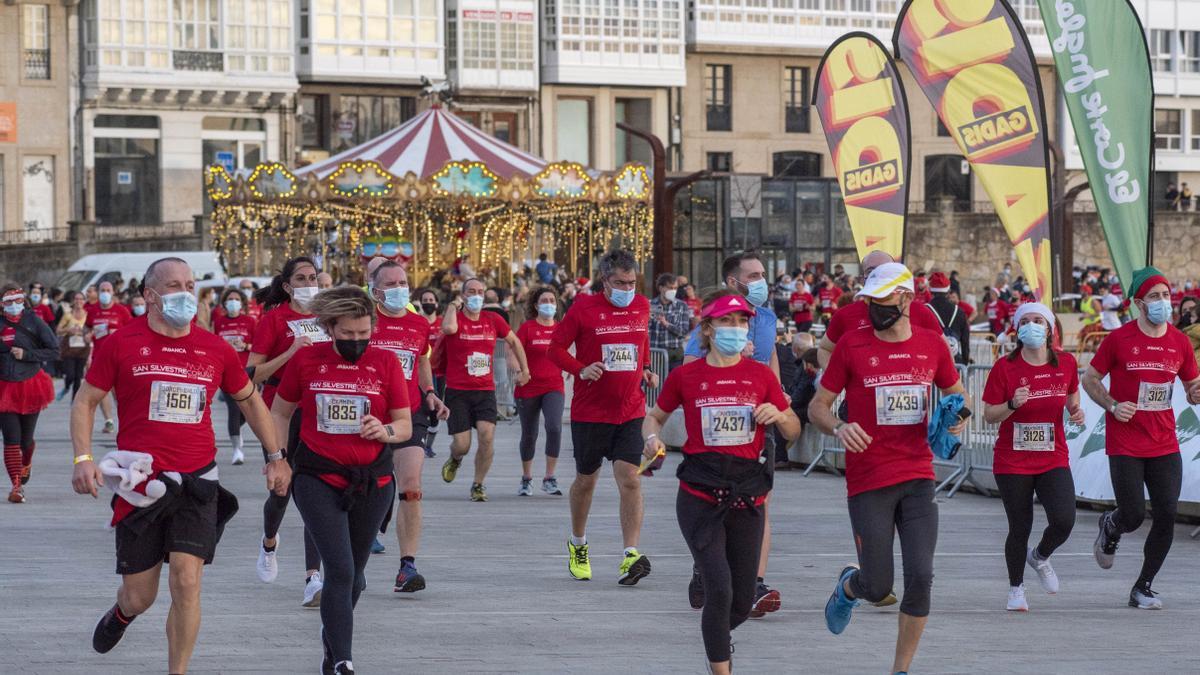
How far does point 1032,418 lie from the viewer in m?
9.89

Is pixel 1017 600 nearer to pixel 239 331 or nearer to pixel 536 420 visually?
pixel 536 420

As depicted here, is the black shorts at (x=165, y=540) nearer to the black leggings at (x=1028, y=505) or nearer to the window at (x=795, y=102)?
the black leggings at (x=1028, y=505)

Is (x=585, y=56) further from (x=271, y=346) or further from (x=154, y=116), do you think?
(x=271, y=346)

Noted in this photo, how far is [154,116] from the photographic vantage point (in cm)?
5081

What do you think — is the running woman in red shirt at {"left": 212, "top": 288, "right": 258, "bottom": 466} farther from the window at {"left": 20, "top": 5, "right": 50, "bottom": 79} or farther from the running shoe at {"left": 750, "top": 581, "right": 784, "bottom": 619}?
the window at {"left": 20, "top": 5, "right": 50, "bottom": 79}

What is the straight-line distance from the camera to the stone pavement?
8523 millimetres

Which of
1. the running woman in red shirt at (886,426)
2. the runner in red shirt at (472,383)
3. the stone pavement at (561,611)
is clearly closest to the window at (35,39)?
the runner in red shirt at (472,383)

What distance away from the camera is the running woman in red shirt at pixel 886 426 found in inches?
314

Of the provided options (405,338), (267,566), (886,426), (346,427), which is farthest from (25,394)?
(886,426)

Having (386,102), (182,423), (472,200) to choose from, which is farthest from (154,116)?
(182,423)

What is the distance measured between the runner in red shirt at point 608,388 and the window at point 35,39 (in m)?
41.9

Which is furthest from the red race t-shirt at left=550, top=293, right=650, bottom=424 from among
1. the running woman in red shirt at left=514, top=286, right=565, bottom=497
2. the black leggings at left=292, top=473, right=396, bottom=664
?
the running woman in red shirt at left=514, top=286, right=565, bottom=497

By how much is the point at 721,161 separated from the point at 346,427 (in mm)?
50655

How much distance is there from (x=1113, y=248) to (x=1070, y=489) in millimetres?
5714
